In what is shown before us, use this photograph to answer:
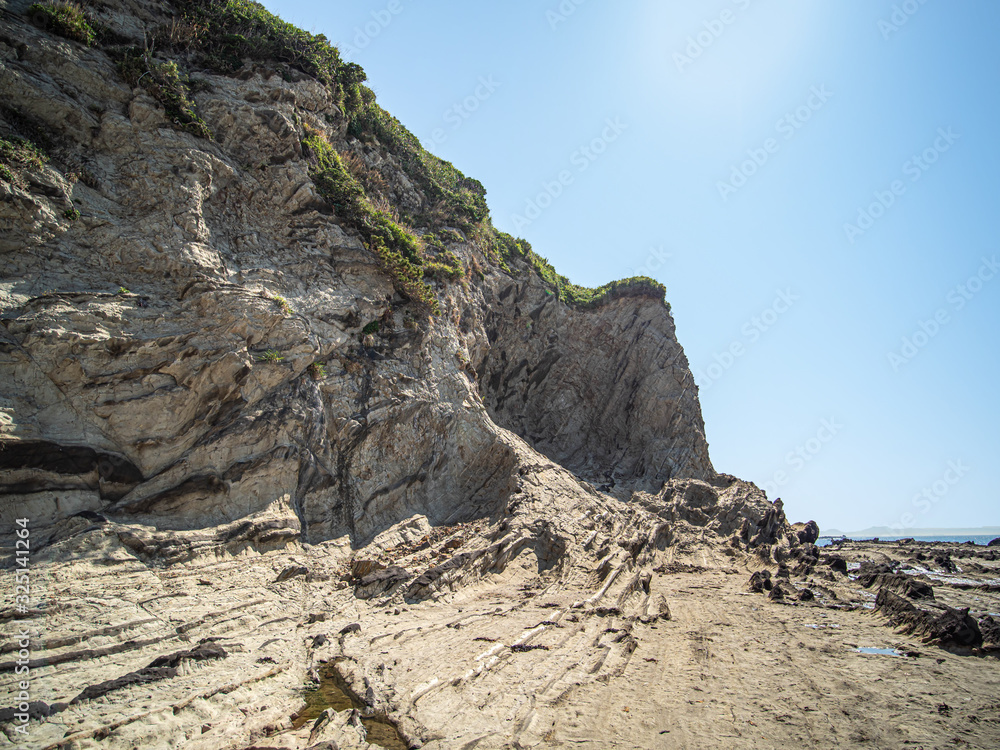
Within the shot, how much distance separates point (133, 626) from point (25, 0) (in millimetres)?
15748

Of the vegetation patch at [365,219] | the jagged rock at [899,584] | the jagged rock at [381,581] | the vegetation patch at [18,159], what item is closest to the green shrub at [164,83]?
the vegetation patch at [365,219]

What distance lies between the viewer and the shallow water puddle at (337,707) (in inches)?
251

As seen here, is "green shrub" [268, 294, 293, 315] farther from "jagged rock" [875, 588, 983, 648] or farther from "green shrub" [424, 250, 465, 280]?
"jagged rock" [875, 588, 983, 648]

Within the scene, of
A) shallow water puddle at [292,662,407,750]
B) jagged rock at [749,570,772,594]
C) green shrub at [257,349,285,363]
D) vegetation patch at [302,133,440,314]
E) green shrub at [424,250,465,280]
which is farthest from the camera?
green shrub at [424,250,465,280]

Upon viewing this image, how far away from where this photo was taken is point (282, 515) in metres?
11.9

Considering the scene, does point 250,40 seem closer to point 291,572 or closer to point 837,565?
point 291,572

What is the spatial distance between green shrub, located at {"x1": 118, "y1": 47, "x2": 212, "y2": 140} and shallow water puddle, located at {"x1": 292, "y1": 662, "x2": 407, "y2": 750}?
48.6 feet

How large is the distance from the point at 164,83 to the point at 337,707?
1656 cm

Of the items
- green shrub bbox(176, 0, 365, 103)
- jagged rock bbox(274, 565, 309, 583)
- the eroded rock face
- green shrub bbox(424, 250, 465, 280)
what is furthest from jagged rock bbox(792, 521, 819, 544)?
green shrub bbox(176, 0, 365, 103)

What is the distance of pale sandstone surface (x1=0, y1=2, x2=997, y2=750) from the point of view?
23.0 ft

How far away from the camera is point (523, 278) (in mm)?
30703

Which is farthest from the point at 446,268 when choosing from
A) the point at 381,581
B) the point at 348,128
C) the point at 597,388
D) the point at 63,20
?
the point at 597,388

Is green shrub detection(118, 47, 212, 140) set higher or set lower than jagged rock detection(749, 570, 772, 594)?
higher

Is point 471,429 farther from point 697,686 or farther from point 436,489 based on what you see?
point 697,686
